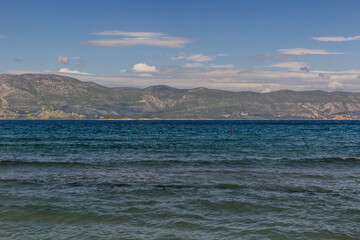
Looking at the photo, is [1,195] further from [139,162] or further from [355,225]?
[355,225]

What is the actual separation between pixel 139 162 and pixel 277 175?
50.1 feet

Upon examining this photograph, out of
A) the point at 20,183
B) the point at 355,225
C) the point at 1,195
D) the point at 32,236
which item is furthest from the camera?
the point at 20,183

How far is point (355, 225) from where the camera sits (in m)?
15.7

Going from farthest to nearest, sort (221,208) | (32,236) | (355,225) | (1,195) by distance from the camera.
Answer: (1,195), (221,208), (355,225), (32,236)

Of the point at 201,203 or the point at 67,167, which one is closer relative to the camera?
the point at 201,203

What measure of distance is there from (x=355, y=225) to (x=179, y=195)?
399 inches

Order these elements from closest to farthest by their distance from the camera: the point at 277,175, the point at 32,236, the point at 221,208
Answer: the point at 32,236, the point at 221,208, the point at 277,175

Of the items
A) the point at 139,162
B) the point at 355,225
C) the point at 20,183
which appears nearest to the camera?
the point at 355,225

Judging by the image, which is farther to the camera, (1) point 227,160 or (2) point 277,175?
(1) point 227,160

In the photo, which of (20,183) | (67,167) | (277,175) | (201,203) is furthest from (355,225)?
(67,167)

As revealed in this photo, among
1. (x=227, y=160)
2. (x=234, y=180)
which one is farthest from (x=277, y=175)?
(x=227, y=160)

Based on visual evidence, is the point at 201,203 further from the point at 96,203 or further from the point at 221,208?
the point at 96,203

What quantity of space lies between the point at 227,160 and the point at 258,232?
2298 centimetres

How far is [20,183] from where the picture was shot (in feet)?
81.2
